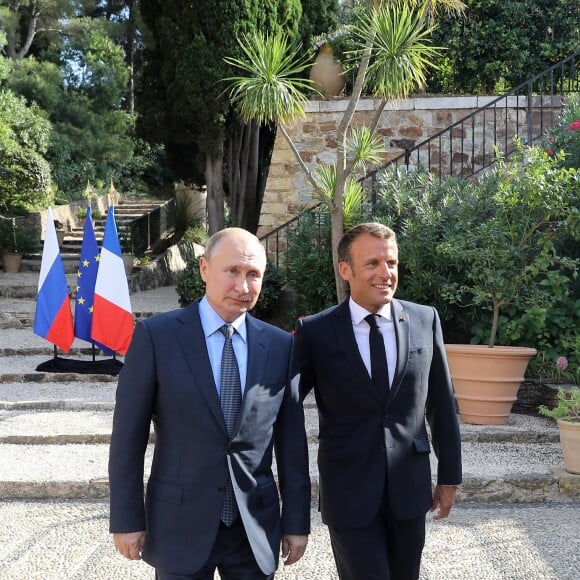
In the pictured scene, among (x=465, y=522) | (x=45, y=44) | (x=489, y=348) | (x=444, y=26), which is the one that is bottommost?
(x=465, y=522)

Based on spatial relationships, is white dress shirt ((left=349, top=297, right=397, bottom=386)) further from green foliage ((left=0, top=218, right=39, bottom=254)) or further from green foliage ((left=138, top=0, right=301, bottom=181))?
green foliage ((left=0, top=218, right=39, bottom=254))

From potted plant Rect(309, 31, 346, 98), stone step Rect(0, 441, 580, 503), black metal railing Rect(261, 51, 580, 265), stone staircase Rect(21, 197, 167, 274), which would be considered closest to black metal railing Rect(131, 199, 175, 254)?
stone staircase Rect(21, 197, 167, 274)

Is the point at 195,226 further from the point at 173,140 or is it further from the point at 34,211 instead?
the point at 173,140

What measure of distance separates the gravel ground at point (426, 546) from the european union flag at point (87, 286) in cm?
353

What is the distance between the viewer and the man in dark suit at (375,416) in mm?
2693

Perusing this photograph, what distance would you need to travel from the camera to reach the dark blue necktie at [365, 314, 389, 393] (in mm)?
2738

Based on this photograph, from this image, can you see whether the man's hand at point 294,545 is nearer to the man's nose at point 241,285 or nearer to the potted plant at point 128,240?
the man's nose at point 241,285

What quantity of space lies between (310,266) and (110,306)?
2.03m

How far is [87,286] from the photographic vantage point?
28.5 ft

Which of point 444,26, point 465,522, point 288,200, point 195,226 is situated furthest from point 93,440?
point 195,226

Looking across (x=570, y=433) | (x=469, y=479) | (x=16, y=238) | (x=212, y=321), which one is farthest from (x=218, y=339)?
(x=16, y=238)

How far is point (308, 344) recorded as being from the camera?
2828mm

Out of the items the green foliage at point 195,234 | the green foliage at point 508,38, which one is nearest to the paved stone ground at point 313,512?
the green foliage at point 508,38

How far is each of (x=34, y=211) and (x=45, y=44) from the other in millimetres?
9325
